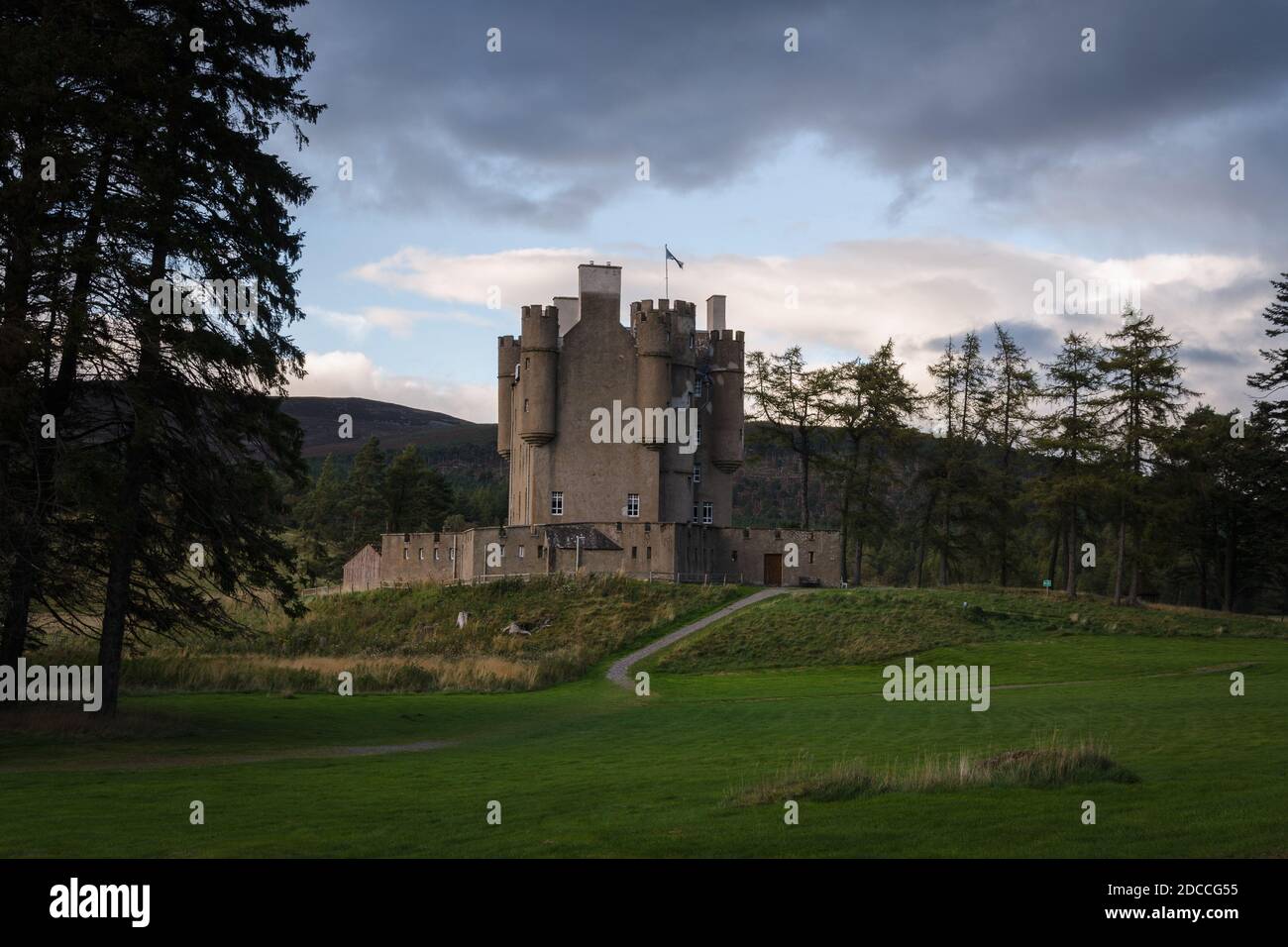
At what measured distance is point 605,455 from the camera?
70125 mm

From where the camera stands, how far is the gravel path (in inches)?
1793

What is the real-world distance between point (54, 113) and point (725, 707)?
67.6 ft

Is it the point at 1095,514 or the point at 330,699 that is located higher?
the point at 1095,514

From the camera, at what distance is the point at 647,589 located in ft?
201

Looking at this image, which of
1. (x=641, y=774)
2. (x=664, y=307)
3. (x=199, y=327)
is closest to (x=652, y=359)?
(x=664, y=307)

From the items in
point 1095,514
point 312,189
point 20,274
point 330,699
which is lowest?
point 330,699

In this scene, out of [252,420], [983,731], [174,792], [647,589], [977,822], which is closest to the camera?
[977,822]

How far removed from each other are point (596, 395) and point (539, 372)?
Answer: 3.39 m

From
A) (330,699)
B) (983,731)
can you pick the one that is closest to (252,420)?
(330,699)

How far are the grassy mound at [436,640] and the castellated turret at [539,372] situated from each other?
9.86 m

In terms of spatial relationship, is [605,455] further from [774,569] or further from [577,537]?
[774,569]

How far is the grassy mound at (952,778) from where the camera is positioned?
632 inches

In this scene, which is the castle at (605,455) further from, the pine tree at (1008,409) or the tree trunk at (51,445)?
the tree trunk at (51,445)

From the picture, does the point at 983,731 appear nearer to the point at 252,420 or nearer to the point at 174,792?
the point at 174,792
